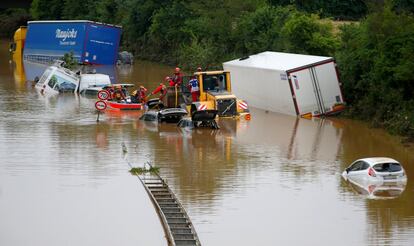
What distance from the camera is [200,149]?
35375 mm

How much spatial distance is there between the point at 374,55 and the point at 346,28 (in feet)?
21.7

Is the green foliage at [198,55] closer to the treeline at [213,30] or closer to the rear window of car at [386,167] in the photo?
the treeline at [213,30]

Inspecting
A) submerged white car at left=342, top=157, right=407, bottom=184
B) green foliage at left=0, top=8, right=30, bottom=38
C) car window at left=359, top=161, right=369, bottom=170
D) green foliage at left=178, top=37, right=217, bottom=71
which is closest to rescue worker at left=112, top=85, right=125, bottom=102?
green foliage at left=178, top=37, right=217, bottom=71

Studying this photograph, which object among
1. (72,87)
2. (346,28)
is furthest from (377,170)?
(72,87)

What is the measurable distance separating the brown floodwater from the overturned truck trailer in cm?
2342

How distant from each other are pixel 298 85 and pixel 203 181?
13.5 metres

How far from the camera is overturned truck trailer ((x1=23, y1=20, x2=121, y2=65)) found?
226 ft

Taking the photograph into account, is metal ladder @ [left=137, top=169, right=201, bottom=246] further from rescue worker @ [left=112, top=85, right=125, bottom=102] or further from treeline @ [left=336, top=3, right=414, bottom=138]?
rescue worker @ [left=112, top=85, right=125, bottom=102]

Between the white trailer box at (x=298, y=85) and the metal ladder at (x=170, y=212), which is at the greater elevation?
the white trailer box at (x=298, y=85)

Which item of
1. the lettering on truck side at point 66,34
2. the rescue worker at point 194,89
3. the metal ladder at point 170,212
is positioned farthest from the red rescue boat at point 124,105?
the lettering on truck side at point 66,34

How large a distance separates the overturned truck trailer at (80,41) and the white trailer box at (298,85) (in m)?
25.8

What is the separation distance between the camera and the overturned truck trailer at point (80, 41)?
6875 centimetres

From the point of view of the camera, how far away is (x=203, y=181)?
29.5 meters

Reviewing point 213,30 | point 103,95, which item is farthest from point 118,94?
point 213,30
